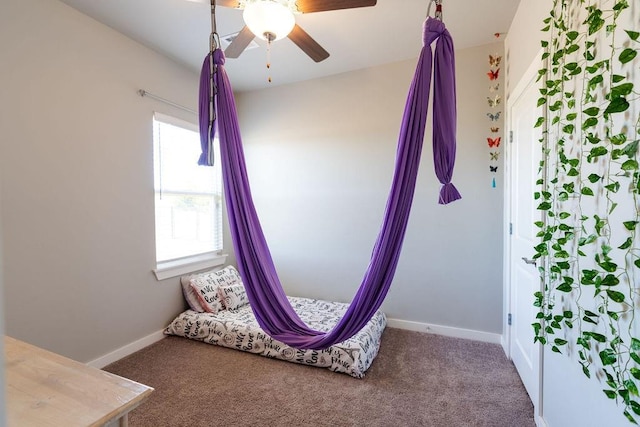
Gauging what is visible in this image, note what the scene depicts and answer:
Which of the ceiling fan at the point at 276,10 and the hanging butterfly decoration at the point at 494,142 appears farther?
the hanging butterfly decoration at the point at 494,142

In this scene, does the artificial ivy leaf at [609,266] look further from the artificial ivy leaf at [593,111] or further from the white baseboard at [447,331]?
the white baseboard at [447,331]

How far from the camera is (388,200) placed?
1646 millimetres

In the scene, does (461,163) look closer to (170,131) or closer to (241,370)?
(241,370)

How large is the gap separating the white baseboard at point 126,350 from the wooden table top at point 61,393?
145 centimetres

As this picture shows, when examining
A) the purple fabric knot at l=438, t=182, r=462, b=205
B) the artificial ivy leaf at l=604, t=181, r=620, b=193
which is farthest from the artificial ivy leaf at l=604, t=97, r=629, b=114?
the purple fabric knot at l=438, t=182, r=462, b=205

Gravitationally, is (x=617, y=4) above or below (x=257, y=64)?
below

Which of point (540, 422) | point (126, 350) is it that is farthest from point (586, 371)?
point (126, 350)

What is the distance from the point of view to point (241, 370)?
2223mm

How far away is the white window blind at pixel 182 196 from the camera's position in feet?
9.09

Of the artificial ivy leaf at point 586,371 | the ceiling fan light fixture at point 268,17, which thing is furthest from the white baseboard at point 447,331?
the ceiling fan light fixture at point 268,17

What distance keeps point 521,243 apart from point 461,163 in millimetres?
913

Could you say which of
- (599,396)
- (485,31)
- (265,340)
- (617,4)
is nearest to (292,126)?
(485,31)

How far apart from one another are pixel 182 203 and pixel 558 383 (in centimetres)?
314

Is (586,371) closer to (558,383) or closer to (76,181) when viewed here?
(558,383)
